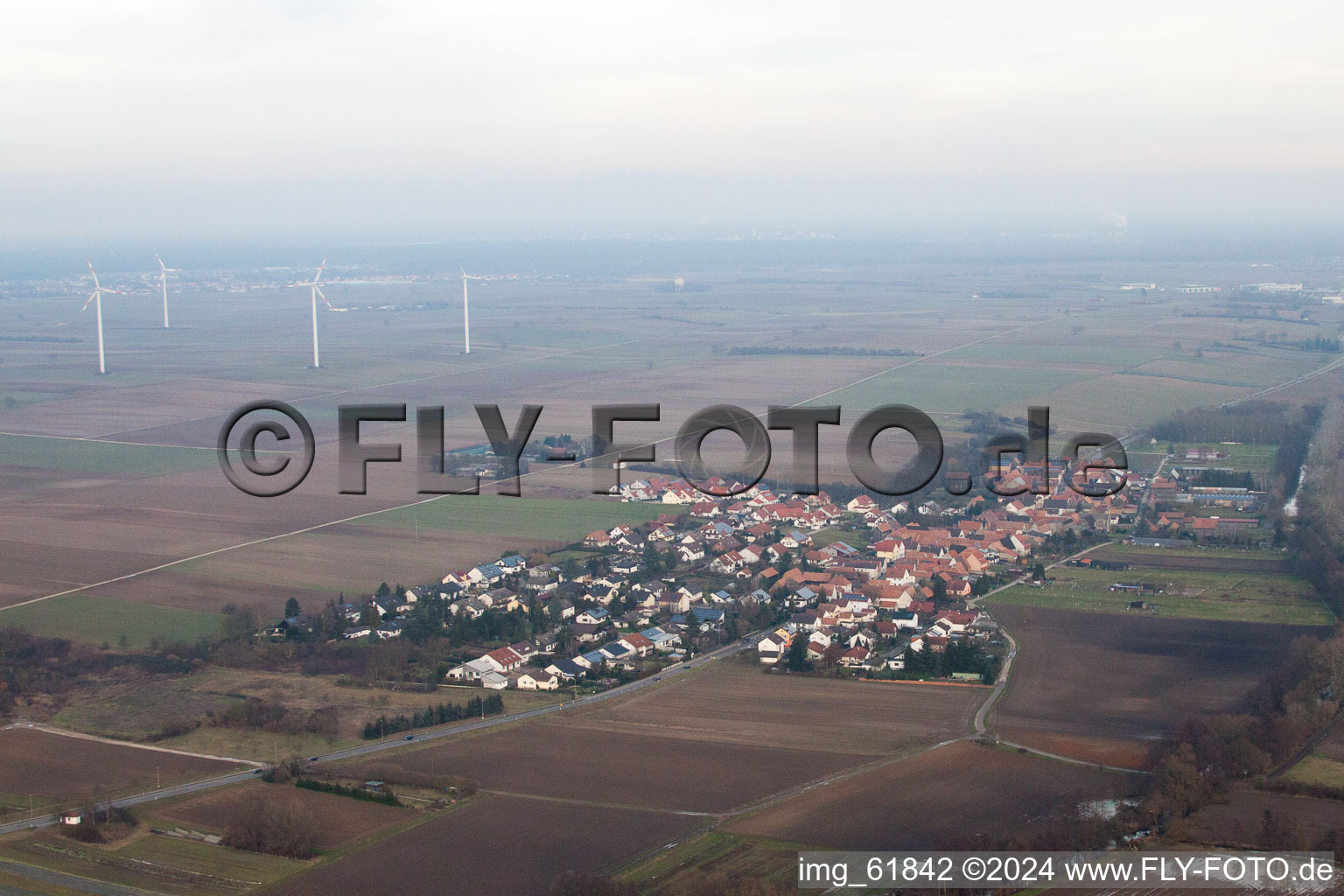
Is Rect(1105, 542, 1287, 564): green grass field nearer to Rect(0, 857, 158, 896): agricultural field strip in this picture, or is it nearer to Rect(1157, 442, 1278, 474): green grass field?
Rect(1157, 442, 1278, 474): green grass field

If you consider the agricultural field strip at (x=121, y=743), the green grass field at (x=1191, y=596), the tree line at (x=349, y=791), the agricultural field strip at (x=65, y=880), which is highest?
the green grass field at (x=1191, y=596)

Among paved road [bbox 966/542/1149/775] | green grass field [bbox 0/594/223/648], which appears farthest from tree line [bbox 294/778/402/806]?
paved road [bbox 966/542/1149/775]

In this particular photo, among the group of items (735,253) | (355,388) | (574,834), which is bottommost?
(574,834)

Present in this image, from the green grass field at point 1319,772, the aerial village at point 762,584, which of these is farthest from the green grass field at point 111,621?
the green grass field at point 1319,772

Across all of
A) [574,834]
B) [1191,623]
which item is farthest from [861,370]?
[574,834]

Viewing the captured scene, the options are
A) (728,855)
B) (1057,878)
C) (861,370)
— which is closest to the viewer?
(1057,878)

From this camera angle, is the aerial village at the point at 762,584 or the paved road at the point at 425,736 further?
the aerial village at the point at 762,584

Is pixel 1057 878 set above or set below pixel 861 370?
below

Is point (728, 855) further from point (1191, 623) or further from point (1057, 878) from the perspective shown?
point (1191, 623)

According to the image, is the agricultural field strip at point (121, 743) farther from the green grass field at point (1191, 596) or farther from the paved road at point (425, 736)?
the green grass field at point (1191, 596)
